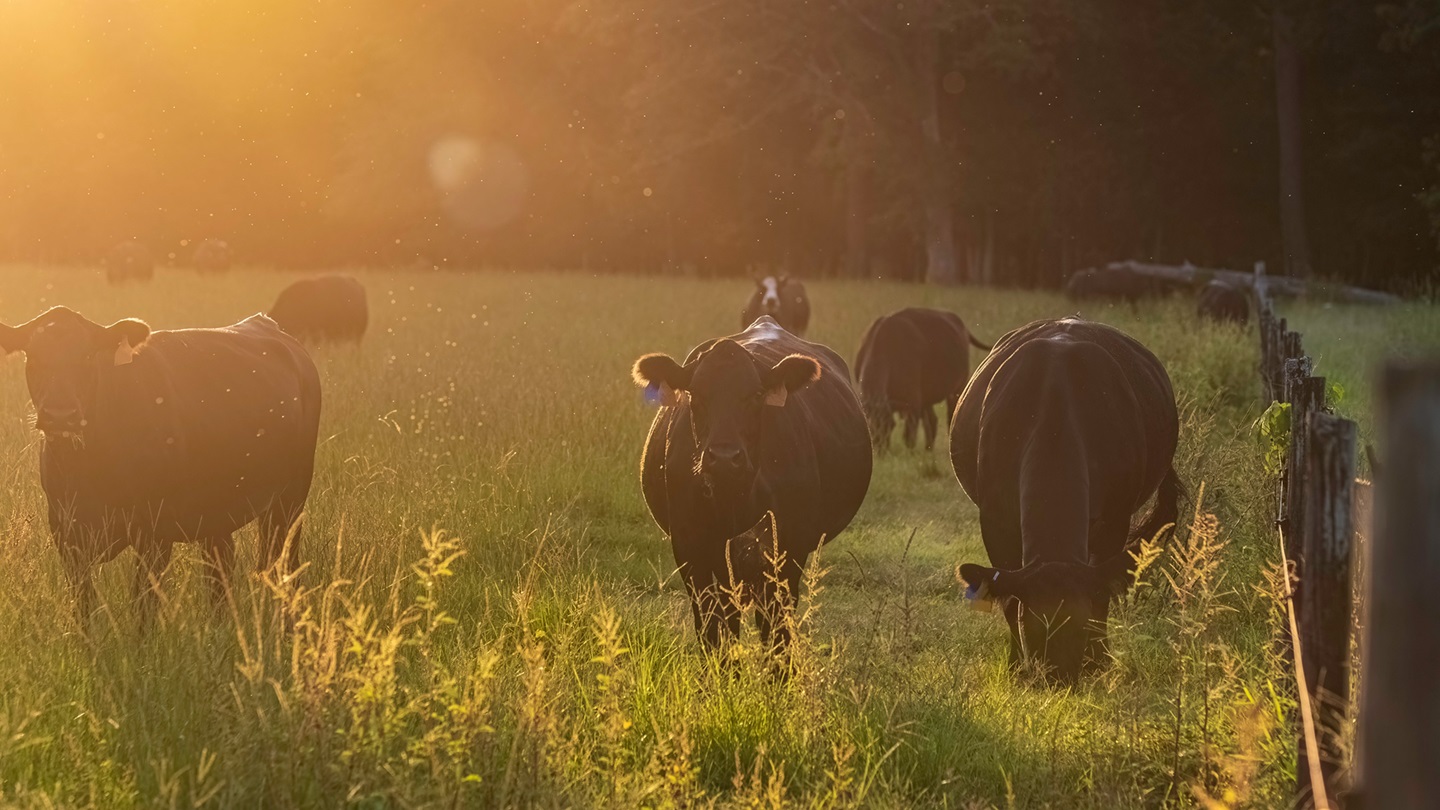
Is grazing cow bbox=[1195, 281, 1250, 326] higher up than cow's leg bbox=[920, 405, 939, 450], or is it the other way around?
grazing cow bbox=[1195, 281, 1250, 326]

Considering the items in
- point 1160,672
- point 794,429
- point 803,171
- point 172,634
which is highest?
point 803,171

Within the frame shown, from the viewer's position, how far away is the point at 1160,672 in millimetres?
5699

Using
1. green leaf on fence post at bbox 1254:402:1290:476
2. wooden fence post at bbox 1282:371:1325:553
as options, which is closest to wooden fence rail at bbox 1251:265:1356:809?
wooden fence post at bbox 1282:371:1325:553

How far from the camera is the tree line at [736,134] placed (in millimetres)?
38938

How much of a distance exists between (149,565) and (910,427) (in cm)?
895

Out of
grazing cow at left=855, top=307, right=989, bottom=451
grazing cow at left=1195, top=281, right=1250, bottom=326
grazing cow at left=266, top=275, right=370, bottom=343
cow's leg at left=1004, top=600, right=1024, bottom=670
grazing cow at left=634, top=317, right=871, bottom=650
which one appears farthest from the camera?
grazing cow at left=1195, top=281, right=1250, bottom=326

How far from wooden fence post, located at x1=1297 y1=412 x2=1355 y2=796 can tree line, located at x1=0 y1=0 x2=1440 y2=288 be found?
31.7 metres

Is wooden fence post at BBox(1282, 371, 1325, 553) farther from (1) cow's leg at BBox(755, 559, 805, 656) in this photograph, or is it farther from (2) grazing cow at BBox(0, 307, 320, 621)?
(2) grazing cow at BBox(0, 307, 320, 621)

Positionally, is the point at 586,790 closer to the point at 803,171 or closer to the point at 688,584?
the point at 688,584

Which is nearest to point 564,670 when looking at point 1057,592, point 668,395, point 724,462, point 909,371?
point 724,462

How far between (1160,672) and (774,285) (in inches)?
623

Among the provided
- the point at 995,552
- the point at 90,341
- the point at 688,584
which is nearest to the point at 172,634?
the point at 90,341

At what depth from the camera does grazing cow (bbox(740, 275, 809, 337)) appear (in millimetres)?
19766

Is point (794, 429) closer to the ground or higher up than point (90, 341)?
closer to the ground
